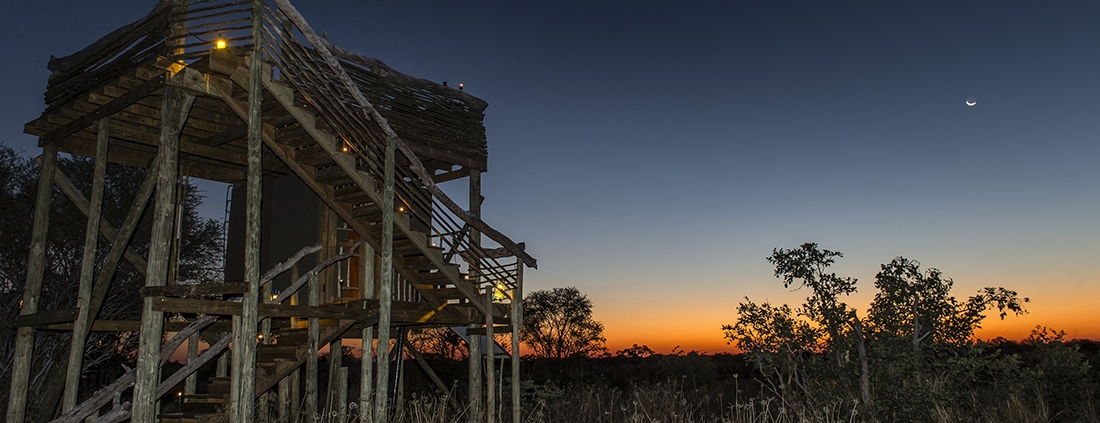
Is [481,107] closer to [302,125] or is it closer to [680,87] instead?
[302,125]

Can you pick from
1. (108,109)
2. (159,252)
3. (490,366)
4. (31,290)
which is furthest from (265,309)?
Answer: (31,290)

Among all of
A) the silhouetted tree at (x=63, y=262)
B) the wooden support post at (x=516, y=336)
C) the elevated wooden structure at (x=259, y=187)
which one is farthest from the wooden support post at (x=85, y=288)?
the silhouetted tree at (x=63, y=262)

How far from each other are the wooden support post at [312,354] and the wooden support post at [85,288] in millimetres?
2842

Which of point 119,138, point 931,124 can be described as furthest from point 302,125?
point 931,124

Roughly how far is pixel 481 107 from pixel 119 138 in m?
6.01

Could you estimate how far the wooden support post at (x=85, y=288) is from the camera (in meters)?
10.1

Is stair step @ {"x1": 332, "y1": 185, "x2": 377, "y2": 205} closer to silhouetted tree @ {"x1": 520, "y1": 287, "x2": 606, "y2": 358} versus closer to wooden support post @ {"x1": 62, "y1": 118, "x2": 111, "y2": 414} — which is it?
wooden support post @ {"x1": 62, "y1": 118, "x2": 111, "y2": 414}

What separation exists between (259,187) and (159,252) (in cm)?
140

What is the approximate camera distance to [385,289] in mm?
9930

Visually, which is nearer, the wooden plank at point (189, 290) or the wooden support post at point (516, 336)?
the wooden plank at point (189, 290)

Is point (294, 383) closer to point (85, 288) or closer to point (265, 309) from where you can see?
point (85, 288)

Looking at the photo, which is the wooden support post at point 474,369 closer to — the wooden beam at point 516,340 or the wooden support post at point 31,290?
the wooden beam at point 516,340

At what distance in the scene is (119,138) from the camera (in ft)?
37.7

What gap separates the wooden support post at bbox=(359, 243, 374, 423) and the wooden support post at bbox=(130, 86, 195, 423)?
2393 mm
